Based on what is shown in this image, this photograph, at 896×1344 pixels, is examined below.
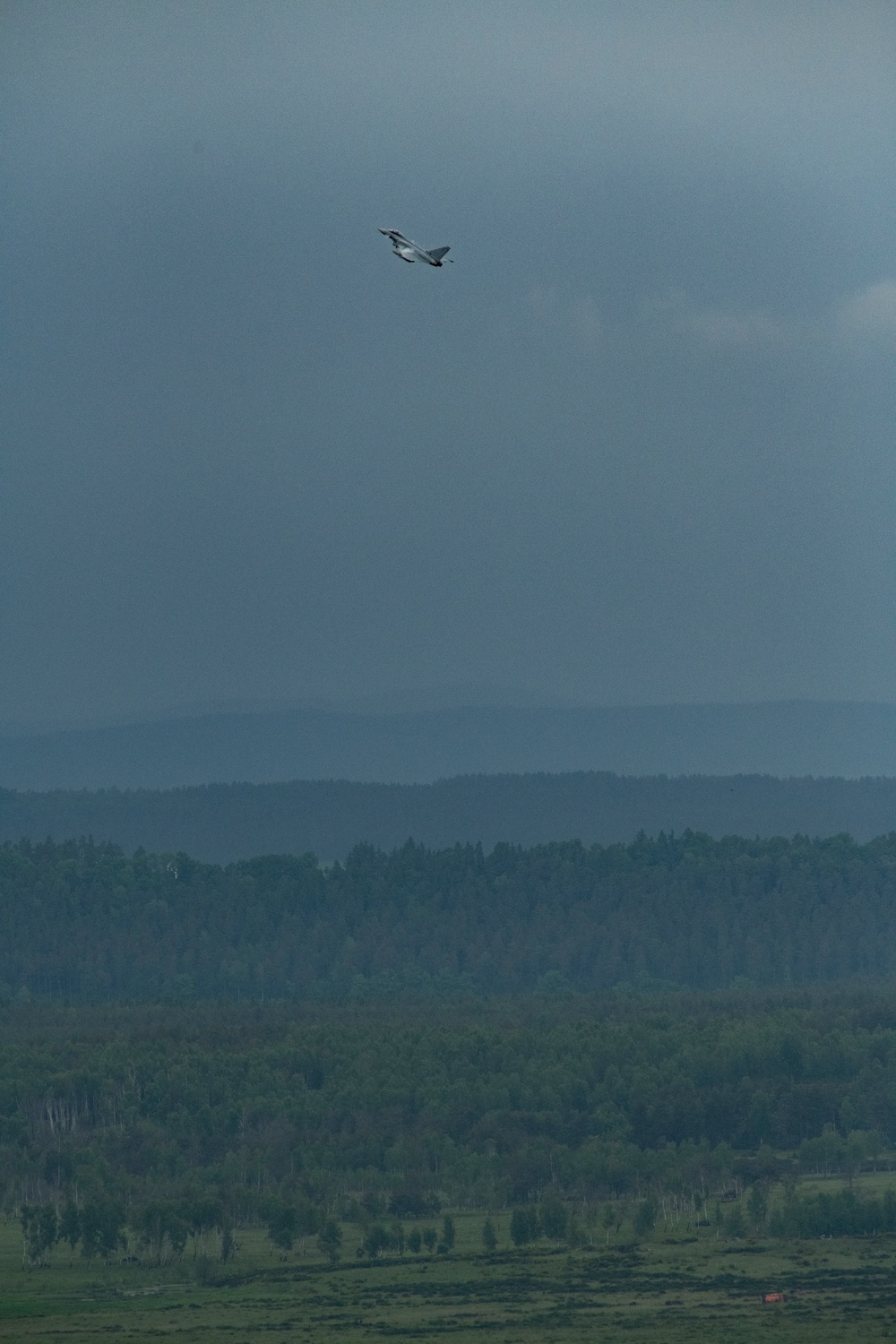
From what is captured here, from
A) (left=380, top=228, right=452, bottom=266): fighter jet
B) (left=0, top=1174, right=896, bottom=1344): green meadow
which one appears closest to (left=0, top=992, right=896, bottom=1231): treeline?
(left=0, top=1174, right=896, bottom=1344): green meadow

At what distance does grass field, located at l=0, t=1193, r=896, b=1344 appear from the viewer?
242 ft

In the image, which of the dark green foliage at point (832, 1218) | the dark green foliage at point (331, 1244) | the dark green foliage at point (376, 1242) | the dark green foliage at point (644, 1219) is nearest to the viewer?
the dark green foliage at point (331, 1244)

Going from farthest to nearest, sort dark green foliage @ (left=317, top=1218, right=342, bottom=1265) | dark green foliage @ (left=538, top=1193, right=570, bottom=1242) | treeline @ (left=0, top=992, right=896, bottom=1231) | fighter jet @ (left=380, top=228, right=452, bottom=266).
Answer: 1. treeline @ (left=0, top=992, right=896, bottom=1231)
2. dark green foliage @ (left=538, top=1193, right=570, bottom=1242)
3. dark green foliage @ (left=317, top=1218, right=342, bottom=1265)
4. fighter jet @ (left=380, top=228, right=452, bottom=266)

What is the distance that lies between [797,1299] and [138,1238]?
75.8 feet

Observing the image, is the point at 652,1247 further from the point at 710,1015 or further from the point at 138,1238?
the point at 710,1015

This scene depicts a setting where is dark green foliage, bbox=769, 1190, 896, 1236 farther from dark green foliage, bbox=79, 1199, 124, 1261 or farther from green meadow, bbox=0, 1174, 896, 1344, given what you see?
dark green foliage, bbox=79, 1199, 124, 1261

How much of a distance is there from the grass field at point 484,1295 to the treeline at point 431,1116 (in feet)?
12.7

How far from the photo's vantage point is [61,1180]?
325 feet

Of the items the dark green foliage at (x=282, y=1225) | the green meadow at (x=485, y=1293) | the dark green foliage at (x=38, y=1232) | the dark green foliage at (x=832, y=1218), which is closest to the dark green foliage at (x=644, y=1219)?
the green meadow at (x=485, y=1293)

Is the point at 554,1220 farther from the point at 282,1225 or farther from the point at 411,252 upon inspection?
the point at 411,252

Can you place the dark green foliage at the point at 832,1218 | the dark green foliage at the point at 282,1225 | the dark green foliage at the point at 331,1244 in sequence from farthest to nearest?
the dark green foliage at the point at 282,1225 < the dark green foliage at the point at 832,1218 < the dark green foliage at the point at 331,1244

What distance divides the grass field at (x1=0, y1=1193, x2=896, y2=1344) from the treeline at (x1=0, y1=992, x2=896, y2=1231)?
152 inches

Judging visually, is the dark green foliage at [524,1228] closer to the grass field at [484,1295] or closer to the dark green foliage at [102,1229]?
the grass field at [484,1295]

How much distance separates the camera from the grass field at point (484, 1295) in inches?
2908
